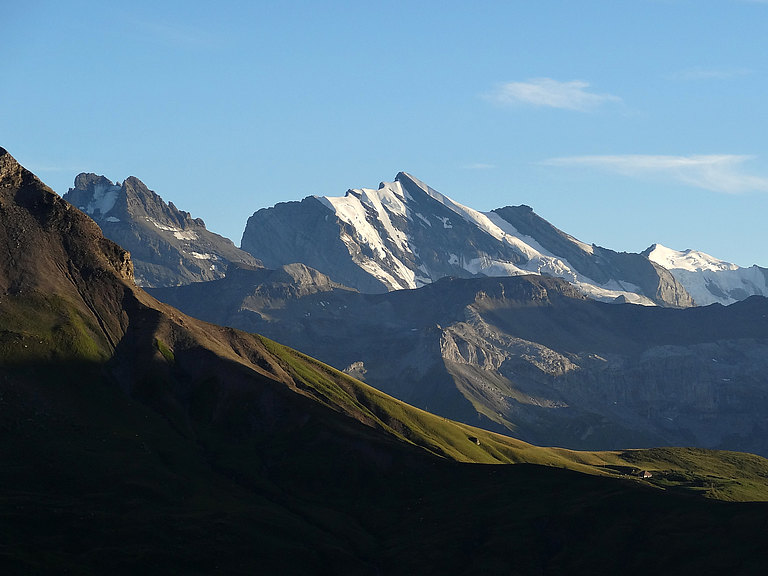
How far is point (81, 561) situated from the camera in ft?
656

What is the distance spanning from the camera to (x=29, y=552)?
19488 centimetres

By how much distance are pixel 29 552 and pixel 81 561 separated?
9.46m
